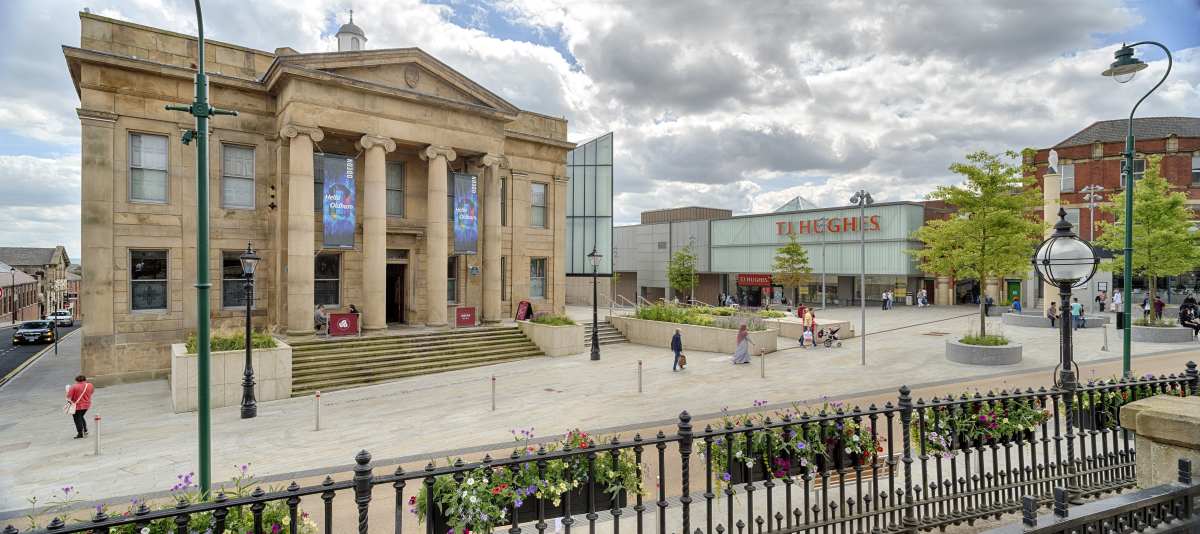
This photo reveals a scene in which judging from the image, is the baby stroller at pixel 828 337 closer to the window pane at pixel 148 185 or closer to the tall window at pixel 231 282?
the tall window at pixel 231 282

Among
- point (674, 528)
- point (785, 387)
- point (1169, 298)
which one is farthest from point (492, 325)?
point (1169, 298)

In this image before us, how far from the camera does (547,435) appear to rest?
13.4m

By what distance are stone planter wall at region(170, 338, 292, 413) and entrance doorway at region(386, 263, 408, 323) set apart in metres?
10.2

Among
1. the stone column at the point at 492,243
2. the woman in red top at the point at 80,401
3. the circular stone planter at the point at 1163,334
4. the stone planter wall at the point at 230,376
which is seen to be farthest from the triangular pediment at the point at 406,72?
the circular stone planter at the point at 1163,334

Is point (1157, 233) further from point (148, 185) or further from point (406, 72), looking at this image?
point (148, 185)

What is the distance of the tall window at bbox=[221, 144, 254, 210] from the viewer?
78.1 ft

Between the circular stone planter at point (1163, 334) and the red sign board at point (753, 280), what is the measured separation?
104 ft

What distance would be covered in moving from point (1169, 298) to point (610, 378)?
47.1 m

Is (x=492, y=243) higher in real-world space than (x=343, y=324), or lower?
higher

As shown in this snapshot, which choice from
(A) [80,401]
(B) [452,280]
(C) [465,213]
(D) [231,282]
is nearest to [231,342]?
(A) [80,401]

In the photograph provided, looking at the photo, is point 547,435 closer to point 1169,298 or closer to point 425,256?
point 425,256

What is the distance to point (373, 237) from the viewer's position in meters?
24.5

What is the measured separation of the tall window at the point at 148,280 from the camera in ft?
72.5

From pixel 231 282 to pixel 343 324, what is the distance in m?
5.06
